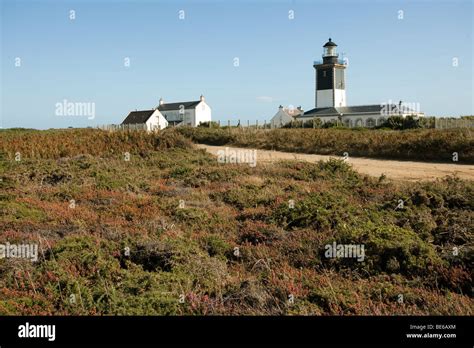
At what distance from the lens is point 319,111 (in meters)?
77.9

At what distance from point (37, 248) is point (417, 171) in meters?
13.4

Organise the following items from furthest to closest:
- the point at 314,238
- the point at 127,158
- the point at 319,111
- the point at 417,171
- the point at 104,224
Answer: the point at 319,111 < the point at 127,158 < the point at 417,171 < the point at 104,224 < the point at 314,238

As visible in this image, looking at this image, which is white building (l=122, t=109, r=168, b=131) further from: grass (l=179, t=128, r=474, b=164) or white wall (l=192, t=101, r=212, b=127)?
grass (l=179, t=128, r=474, b=164)

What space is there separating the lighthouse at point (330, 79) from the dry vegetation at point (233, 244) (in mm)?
63571

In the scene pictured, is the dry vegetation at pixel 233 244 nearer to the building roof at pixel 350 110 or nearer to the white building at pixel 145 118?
the white building at pixel 145 118

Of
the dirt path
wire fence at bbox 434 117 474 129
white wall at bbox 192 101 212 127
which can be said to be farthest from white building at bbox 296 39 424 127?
the dirt path

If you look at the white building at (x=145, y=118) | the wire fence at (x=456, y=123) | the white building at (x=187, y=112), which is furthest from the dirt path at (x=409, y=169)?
the white building at (x=187, y=112)

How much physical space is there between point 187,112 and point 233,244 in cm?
7129

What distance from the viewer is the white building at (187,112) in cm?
7831

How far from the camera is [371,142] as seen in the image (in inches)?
921

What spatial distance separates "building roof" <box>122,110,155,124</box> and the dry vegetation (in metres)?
57.1
